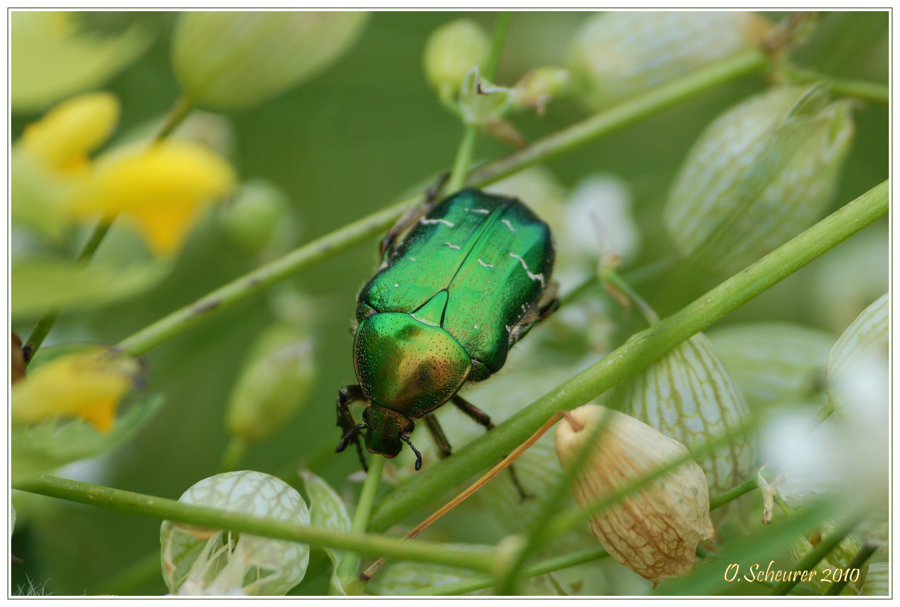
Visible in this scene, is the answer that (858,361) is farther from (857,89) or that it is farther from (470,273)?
(470,273)

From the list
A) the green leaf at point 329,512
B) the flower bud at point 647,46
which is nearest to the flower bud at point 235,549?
the green leaf at point 329,512

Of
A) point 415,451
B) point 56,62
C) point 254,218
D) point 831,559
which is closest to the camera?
point 56,62

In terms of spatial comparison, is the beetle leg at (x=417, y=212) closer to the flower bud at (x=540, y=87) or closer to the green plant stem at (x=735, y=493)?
the flower bud at (x=540, y=87)

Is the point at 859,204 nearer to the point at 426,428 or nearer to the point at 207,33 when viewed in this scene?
the point at 426,428

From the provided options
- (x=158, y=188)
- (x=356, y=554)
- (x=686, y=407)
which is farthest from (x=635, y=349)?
(x=158, y=188)

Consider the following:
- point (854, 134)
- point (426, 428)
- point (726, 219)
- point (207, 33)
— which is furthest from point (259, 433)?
point (854, 134)

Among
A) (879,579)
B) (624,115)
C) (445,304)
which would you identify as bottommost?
(879,579)

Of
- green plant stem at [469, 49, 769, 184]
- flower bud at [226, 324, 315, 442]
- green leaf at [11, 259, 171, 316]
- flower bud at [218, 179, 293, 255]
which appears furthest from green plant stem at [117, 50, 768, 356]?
green leaf at [11, 259, 171, 316]
